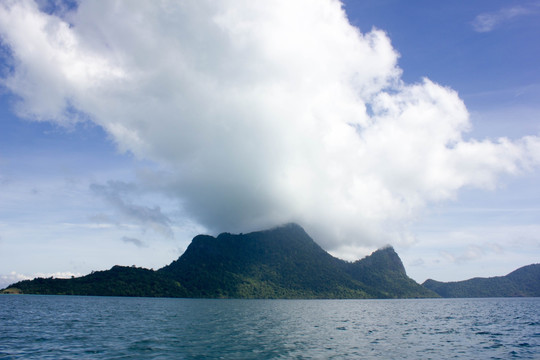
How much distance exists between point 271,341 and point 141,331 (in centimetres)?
2846

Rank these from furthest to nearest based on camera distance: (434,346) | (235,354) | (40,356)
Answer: (434,346) → (235,354) → (40,356)

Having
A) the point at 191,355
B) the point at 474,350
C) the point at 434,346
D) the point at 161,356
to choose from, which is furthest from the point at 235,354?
the point at 474,350

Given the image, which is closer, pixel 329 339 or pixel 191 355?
pixel 191 355

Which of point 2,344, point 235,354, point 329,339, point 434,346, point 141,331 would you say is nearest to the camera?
point 235,354

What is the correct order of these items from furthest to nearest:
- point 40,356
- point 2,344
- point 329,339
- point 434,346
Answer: point 329,339
point 434,346
point 2,344
point 40,356

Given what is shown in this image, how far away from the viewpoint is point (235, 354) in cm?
4475

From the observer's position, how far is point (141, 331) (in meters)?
68.6

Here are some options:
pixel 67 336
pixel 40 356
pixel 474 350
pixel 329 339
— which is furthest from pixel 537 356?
pixel 67 336

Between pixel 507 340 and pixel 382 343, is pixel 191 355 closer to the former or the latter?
pixel 382 343

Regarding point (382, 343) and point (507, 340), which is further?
point (507, 340)

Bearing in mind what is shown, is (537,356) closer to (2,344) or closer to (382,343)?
(382,343)

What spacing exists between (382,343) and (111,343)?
41.6 metres

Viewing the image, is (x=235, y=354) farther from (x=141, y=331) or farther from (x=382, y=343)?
(x=141, y=331)

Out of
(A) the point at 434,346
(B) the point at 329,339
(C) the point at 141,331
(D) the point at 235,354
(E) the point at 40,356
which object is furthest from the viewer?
(C) the point at 141,331
